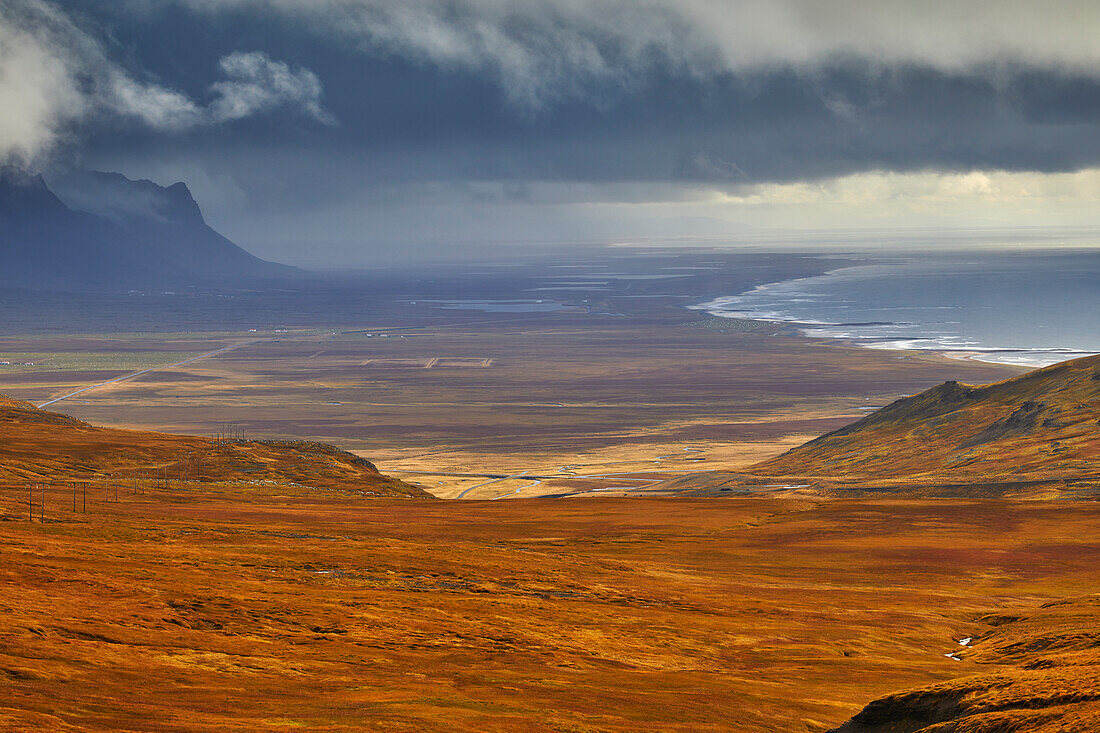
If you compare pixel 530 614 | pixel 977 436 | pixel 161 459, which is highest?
pixel 977 436

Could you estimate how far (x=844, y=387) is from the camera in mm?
190250

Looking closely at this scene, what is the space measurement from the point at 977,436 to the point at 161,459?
252 ft

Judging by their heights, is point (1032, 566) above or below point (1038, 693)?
below

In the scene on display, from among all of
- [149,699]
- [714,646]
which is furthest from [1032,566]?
[149,699]

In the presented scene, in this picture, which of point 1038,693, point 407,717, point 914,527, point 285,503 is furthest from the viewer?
point 285,503

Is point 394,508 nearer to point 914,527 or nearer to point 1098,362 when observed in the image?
point 914,527

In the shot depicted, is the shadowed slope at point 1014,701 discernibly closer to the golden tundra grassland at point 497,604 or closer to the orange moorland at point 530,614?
the orange moorland at point 530,614

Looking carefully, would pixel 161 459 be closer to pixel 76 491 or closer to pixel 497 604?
pixel 76 491

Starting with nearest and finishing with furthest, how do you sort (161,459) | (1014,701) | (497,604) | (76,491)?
(1014,701)
(497,604)
(76,491)
(161,459)

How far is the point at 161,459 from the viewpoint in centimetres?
9075

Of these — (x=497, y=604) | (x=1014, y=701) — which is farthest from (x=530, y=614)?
(x=1014, y=701)

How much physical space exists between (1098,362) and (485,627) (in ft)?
310

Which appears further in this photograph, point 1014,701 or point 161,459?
point 161,459

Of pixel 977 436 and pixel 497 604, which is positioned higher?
pixel 977 436
